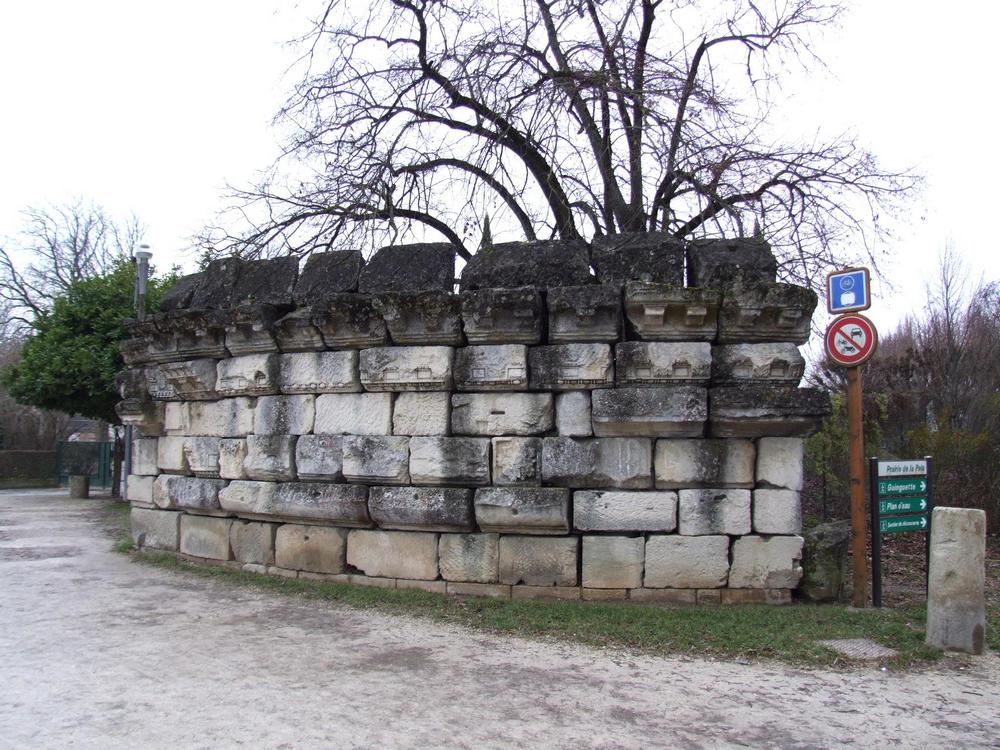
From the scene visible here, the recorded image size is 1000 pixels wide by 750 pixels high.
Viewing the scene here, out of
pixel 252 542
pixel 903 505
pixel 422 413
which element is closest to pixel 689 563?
pixel 903 505

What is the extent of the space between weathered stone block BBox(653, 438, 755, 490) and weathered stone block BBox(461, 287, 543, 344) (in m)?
1.47

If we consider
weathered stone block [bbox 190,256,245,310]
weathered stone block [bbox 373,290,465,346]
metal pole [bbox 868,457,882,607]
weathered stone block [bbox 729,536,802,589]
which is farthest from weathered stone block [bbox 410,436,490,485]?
metal pole [bbox 868,457,882,607]

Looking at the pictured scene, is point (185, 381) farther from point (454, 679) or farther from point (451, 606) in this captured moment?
point (454, 679)

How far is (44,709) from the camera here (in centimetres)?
416

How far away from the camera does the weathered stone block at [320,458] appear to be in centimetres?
695

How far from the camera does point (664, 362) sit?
243 inches

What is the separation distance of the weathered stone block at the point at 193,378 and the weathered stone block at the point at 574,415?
3.84 metres

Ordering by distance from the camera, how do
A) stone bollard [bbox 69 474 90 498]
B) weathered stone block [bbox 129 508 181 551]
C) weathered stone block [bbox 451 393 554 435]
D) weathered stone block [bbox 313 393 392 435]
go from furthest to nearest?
1. stone bollard [bbox 69 474 90 498]
2. weathered stone block [bbox 129 508 181 551]
3. weathered stone block [bbox 313 393 392 435]
4. weathered stone block [bbox 451 393 554 435]

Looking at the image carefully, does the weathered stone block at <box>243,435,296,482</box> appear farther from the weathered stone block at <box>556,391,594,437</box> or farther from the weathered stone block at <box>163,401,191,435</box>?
the weathered stone block at <box>556,391,594,437</box>

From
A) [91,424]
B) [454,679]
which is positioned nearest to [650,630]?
[454,679]

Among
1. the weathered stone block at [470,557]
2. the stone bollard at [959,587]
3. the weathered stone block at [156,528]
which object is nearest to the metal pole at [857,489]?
the stone bollard at [959,587]

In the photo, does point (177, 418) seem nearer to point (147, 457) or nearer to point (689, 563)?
point (147, 457)

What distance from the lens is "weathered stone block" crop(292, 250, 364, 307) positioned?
708 centimetres

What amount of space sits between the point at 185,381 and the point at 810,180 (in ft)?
Result: 25.2
